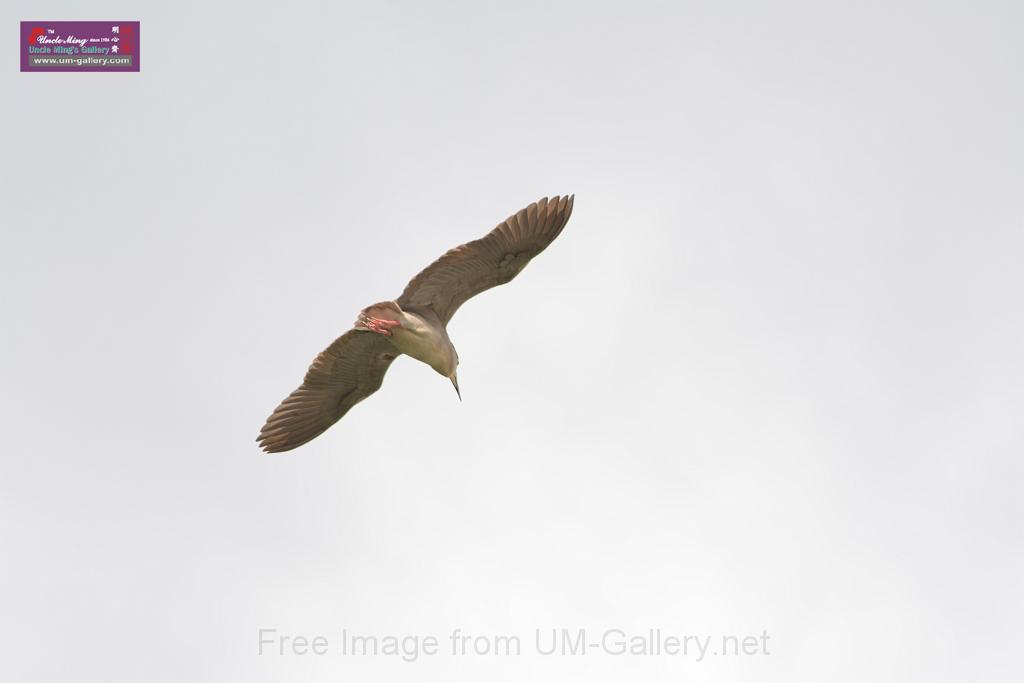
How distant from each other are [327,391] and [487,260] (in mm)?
3238

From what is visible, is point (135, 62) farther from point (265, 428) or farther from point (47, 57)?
point (265, 428)

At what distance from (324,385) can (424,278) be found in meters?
2.47

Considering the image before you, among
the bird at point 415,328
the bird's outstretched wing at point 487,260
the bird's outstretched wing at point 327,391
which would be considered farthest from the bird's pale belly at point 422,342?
the bird's outstretched wing at point 327,391

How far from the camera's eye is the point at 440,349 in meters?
16.8

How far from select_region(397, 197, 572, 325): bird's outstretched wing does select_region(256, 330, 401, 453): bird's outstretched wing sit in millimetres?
971

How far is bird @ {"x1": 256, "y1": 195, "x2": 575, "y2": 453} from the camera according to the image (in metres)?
16.5

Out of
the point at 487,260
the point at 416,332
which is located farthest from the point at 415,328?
the point at 487,260

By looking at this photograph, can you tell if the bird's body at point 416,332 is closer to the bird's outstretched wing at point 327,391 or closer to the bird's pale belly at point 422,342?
the bird's pale belly at point 422,342

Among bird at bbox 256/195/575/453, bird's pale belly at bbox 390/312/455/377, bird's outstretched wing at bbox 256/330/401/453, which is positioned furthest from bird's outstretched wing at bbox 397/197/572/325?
bird's outstretched wing at bbox 256/330/401/453

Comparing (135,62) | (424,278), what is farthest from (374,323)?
(135,62)

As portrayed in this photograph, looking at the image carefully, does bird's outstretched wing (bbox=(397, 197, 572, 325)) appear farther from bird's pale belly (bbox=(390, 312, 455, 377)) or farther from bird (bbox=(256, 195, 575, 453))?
bird's pale belly (bbox=(390, 312, 455, 377))

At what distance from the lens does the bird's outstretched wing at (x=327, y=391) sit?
1750 centimetres

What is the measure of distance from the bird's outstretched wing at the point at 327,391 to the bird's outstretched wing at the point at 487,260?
3.19 ft

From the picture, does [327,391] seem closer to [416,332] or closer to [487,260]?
[416,332]
